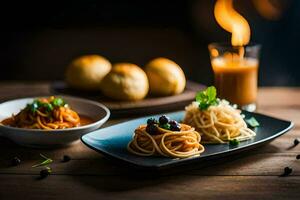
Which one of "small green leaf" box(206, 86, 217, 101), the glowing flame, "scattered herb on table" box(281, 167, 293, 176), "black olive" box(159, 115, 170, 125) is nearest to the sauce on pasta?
"black olive" box(159, 115, 170, 125)

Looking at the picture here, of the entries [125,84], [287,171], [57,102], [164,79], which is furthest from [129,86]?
[287,171]

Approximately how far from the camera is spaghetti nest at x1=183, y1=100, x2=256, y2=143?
196 centimetres

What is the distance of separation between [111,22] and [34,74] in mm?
722

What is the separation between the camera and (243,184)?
1647mm

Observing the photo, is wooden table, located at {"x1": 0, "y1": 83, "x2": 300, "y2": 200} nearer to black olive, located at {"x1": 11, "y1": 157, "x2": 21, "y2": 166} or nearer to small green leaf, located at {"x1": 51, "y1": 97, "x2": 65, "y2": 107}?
black olive, located at {"x1": 11, "y1": 157, "x2": 21, "y2": 166}

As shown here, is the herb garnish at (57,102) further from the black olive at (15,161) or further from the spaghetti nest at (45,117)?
the black olive at (15,161)

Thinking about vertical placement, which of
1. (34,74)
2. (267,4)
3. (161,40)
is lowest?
(34,74)

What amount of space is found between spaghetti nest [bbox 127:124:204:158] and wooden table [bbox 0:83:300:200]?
66mm

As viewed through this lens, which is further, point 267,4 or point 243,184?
point 267,4

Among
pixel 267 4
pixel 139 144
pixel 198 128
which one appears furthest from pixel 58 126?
pixel 267 4

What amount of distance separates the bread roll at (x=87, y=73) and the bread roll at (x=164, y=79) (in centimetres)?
23

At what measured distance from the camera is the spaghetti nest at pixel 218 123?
1.96 meters

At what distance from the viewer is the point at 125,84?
8.30 ft

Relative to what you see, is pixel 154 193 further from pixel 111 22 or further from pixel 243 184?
pixel 111 22
